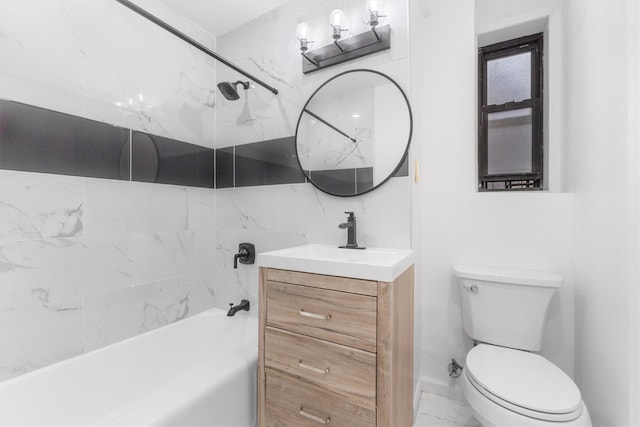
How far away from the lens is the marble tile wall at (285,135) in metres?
1.45

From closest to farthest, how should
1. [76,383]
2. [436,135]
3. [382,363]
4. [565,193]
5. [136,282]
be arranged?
[382,363] < [76,383] < [565,193] < [136,282] < [436,135]

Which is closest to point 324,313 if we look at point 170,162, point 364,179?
point 364,179

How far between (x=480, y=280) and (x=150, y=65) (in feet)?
7.50

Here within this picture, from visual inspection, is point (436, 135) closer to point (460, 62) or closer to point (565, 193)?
point (460, 62)

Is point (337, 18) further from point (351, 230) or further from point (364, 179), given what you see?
point (351, 230)

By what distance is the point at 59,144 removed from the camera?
129cm

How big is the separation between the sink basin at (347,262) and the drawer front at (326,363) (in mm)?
288

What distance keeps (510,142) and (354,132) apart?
3.46ft

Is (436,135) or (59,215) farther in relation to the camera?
(436,135)

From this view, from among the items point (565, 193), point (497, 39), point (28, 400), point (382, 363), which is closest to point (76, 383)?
point (28, 400)

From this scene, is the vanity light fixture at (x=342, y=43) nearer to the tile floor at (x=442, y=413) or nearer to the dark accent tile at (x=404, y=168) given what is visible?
the dark accent tile at (x=404, y=168)

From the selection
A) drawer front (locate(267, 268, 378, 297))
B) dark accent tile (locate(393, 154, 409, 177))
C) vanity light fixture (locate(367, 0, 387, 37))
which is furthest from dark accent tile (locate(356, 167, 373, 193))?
vanity light fixture (locate(367, 0, 387, 37))

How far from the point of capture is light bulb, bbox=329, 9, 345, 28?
1484 mm

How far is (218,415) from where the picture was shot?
3.71 feet
